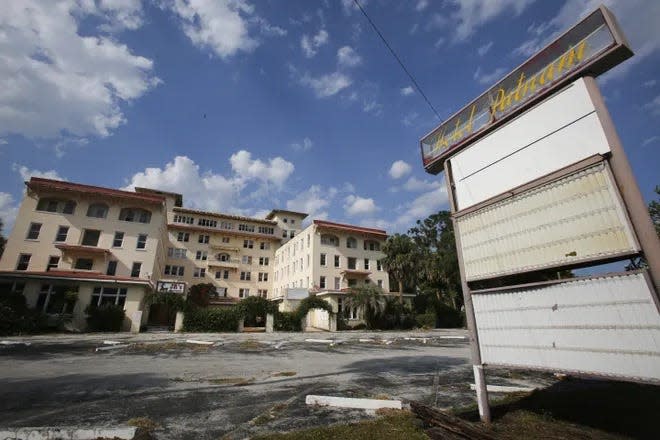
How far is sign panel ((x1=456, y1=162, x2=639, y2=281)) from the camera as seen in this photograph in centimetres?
433

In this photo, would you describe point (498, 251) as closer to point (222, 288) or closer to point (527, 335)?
point (527, 335)

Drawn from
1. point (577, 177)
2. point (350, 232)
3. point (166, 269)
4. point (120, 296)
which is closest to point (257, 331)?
point (120, 296)

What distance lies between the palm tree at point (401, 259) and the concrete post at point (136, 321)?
27.6 m

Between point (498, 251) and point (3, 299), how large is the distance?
34211 millimetres

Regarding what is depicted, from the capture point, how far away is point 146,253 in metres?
33.2

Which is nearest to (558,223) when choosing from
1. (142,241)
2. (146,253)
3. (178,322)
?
(178,322)

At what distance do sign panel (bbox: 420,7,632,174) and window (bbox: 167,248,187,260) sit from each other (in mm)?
48324

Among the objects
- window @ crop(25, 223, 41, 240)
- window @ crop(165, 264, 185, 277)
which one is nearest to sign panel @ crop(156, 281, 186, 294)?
window @ crop(25, 223, 41, 240)

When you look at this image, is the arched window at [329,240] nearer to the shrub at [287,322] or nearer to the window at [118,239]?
the shrub at [287,322]

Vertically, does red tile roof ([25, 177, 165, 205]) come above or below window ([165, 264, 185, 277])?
above

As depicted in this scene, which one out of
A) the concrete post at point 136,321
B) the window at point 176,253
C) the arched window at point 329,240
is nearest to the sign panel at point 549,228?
the concrete post at point 136,321

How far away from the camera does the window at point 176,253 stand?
156 feet

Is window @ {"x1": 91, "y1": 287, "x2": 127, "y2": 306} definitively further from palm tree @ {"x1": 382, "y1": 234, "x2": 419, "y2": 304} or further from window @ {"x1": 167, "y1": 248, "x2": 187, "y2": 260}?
palm tree @ {"x1": 382, "y1": 234, "x2": 419, "y2": 304}

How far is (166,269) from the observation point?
46.1 m
